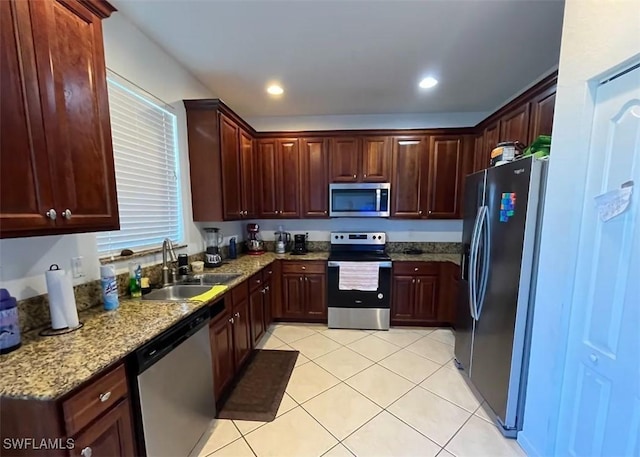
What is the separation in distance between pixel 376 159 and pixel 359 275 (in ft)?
4.93

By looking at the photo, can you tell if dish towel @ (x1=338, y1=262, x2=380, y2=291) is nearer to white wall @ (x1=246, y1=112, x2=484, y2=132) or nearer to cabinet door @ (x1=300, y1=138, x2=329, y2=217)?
cabinet door @ (x1=300, y1=138, x2=329, y2=217)

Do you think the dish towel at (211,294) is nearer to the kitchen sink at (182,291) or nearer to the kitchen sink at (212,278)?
the kitchen sink at (182,291)

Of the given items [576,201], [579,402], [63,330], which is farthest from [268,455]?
[576,201]

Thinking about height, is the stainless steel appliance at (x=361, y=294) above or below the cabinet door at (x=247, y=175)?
below

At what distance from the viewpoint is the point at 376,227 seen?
3795mm

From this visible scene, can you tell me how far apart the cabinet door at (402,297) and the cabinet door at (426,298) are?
61 mm

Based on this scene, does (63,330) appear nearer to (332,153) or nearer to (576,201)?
(576,201)

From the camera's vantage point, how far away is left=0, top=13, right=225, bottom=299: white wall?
1253mm

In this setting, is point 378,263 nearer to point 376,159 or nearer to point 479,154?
point 376,159

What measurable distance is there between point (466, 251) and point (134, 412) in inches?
97.4

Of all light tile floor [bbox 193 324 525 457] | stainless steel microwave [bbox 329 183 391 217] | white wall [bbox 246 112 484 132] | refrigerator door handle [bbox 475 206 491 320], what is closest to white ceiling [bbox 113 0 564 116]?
white wall [bbox 246 112 484 132]

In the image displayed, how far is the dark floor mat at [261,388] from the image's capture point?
1.97 meters

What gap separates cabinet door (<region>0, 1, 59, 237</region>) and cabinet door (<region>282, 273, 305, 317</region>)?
2.51m

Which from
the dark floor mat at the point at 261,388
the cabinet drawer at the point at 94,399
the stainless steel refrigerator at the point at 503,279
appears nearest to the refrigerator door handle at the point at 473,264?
the stainless steel refrigerator at the point at 503,279
